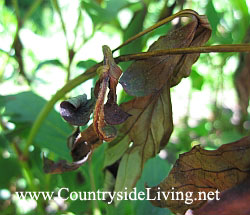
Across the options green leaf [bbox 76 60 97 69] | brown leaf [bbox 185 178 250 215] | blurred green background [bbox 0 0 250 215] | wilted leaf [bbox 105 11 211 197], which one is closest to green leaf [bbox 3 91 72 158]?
blurred green background [bbox 0 0 250 215]

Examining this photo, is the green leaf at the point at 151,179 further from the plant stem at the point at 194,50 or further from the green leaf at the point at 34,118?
the plant stem at the point at 194,50

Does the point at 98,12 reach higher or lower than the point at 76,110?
higher

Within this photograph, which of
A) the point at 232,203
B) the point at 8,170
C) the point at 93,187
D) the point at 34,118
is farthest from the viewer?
the point at 8,170

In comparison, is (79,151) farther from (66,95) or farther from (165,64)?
(66,95)

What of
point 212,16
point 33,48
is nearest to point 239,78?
point 212,16

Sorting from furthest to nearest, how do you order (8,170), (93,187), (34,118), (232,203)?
(8,170), (34,118), (93,187), (232,203)

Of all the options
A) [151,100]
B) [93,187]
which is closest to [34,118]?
[93,187]
